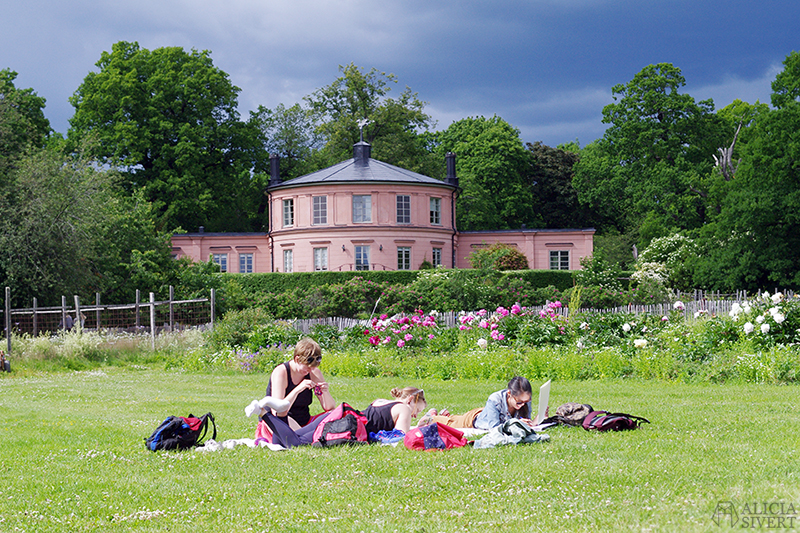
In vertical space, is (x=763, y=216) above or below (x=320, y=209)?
below

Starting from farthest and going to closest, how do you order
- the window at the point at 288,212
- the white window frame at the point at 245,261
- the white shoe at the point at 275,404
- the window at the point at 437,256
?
the white window frame at the point at 245,261
the window at the point at 288,212
the window at the point at 437,256
the white shoe at the point at 275,404

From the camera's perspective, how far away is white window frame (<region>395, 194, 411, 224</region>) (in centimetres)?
4616

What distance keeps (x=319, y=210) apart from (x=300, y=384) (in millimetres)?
38066

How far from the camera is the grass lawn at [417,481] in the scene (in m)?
4.96

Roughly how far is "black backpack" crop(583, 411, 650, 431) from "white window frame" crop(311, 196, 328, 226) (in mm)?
38231

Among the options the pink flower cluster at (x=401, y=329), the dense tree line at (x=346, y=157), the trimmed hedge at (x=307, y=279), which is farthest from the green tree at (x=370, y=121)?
the pink flower cluster at (x=401, y=329)

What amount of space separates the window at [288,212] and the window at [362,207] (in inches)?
156

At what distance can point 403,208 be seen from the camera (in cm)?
4622

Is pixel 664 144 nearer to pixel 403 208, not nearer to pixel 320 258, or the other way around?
pixel 403 208

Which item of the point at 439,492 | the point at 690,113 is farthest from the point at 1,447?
the point at 690,113

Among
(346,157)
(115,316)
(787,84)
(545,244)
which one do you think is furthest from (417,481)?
(346,157)

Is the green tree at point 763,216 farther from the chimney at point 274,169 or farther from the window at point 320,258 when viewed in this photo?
the chimney at point 274,169

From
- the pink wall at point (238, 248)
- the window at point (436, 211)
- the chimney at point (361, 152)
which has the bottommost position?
the pink wall at point (238, 248)

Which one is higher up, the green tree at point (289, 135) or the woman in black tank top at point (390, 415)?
the green tree at point (289, 135)
